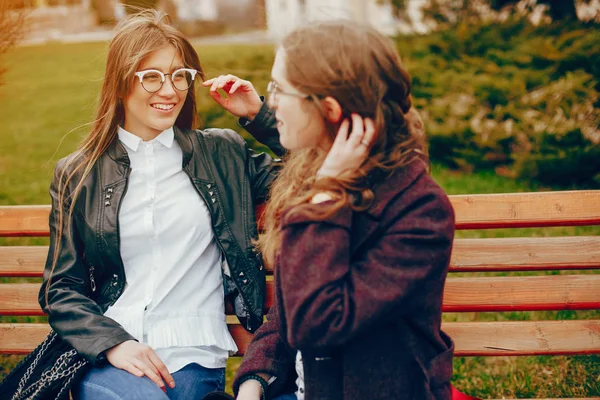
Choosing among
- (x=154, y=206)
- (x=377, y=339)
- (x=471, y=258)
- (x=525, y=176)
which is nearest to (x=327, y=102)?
(x=377, y=339)

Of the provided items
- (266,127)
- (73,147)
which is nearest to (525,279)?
(266,127)

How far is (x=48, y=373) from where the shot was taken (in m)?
2.45

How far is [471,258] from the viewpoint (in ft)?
9.33

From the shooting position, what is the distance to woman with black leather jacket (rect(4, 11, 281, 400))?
8.37 feet

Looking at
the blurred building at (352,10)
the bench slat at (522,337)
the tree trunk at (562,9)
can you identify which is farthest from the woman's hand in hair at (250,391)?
the tree trunk at (562,9)

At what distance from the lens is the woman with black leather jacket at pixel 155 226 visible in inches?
100

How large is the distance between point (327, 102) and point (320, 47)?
16cm

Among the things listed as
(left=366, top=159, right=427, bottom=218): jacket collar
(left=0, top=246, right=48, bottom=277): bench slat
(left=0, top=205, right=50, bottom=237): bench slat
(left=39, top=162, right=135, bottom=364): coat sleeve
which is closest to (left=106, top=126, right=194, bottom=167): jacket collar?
(left=39, top=162, right=135, bottom=364): coat sleeve

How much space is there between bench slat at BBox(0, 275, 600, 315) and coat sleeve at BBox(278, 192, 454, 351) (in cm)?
96

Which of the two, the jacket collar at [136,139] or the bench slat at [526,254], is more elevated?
the jacket collar at [136,139]

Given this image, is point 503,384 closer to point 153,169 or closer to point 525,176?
point 153,169

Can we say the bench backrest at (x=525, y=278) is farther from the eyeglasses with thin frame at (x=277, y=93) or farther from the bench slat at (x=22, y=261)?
the eyeglasses with thin frame at (x=277, y=93)

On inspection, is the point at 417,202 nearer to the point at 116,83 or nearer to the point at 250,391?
the point at 250,391

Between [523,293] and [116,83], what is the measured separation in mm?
1869
